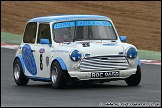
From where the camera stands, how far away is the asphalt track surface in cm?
1174

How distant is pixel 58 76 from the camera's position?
46.2 ft

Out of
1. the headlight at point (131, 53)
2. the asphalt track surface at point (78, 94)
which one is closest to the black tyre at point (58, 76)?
the asphalt track surface at point (78, 94)

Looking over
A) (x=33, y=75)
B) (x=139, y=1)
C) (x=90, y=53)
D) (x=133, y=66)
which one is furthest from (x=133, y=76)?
(x=139, y=1)

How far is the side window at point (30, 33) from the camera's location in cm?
1594

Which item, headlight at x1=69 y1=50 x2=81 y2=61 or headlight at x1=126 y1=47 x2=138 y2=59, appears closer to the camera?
headlight at x1=69 y1=50 x2=81 y2=61

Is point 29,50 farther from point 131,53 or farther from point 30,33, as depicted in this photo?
point 131,53

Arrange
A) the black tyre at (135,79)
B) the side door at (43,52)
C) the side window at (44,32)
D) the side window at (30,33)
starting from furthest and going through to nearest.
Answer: the side window at (30,33), the side window at (44,32), the side door at (43,52), the black tyre at (135,79)

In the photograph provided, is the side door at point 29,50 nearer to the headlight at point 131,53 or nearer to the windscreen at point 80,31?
the windscreen at point 80,31

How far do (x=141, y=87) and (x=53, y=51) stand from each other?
1.91m

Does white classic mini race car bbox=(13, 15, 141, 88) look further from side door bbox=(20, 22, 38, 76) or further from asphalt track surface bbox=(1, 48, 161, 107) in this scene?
asphalt track surface bbox=(1, 48, 161, 107)

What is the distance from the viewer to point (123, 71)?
562 inches

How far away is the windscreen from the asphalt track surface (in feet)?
3.30

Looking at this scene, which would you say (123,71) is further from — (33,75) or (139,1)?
(139,1)

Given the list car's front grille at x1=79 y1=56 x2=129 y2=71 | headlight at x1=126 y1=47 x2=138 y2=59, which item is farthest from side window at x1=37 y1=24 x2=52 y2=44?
headlight at x1=126 y1=47 x2=138 y2=59
